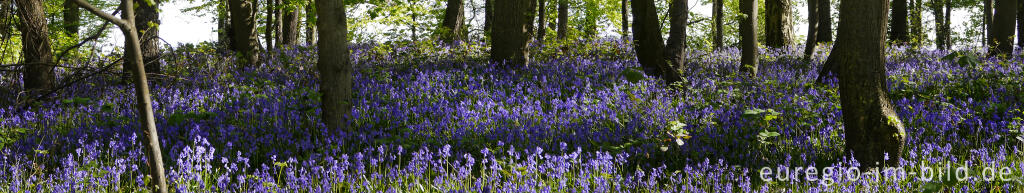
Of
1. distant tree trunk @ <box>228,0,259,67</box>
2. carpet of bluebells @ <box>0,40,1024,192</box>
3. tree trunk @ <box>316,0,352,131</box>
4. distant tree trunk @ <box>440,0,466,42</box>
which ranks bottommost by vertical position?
carpet of bluebells @ <box>0,40,1024,192</box>

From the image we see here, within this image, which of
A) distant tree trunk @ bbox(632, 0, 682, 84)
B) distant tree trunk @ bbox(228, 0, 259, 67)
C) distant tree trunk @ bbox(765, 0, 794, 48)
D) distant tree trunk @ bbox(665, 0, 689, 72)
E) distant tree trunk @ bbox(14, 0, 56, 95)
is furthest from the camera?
distant tree trunk @ bbox(765, 0, 794, 48)

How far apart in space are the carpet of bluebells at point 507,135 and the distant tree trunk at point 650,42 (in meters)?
0.47

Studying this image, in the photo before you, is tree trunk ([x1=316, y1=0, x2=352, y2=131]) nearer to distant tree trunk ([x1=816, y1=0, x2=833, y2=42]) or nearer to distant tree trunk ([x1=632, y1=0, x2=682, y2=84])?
distant tree trunk ([x1=632, y1=0, x2=682, y2=84])

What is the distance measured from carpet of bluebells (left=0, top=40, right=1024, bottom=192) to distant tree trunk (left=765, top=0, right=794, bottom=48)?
481 centimetres

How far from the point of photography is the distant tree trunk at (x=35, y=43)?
26.9 feet

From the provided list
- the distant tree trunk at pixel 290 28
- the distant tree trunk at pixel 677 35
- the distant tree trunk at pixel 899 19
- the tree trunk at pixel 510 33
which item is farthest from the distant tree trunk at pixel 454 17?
the distant tree trunk at pixel 899 19

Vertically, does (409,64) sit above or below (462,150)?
above

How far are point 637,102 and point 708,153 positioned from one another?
153 centimetres

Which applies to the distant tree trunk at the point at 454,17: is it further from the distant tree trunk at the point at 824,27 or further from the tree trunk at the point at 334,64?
the tree trunk at the point at 334,64

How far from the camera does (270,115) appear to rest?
6699mm

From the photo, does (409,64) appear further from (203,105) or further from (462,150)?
(462,150)

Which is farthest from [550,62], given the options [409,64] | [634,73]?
Result: [634,73]

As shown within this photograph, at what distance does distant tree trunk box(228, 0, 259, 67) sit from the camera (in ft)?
37.2

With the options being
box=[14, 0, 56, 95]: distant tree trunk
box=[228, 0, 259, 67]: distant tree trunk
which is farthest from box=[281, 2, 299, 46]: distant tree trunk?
box=[14, 0, 56, 95]: distant tree trunk
